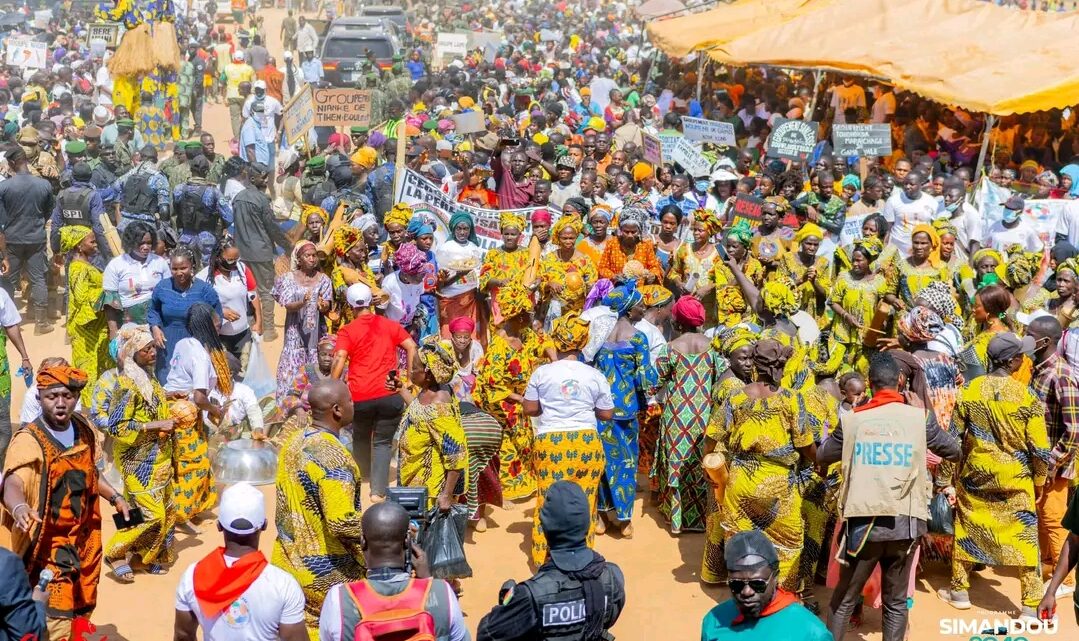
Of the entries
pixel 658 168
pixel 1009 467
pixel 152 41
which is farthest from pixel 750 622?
pixel 152 41

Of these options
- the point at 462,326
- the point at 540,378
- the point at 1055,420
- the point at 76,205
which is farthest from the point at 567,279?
the point at 76,205

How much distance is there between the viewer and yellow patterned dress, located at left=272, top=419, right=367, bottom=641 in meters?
5.81

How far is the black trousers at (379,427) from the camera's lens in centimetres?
895

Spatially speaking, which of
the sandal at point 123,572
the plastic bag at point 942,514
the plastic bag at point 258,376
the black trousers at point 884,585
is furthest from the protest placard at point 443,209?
the black trousers at point 884,585

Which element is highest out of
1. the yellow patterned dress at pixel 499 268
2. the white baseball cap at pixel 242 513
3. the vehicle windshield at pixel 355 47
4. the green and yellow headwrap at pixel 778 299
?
the white baseball cap at pixel 242 513

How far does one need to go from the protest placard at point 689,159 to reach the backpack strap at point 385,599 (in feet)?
38.0

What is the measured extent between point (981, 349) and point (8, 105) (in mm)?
18969

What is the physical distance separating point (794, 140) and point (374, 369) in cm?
976

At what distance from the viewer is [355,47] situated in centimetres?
2808

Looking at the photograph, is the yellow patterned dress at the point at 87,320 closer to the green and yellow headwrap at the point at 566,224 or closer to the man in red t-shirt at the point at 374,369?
the man in red t-shirt at the point at 374,369

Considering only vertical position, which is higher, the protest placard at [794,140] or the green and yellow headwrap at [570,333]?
the green and yellow headwrap at [570,333]

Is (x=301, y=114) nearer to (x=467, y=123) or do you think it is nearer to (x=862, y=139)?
(x=467, y=123)

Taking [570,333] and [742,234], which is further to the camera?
[742,234]

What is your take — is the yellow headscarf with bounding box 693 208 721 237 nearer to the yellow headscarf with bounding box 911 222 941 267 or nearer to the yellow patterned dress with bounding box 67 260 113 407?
the yellow headscarf with bounding box 911 222 941 267
